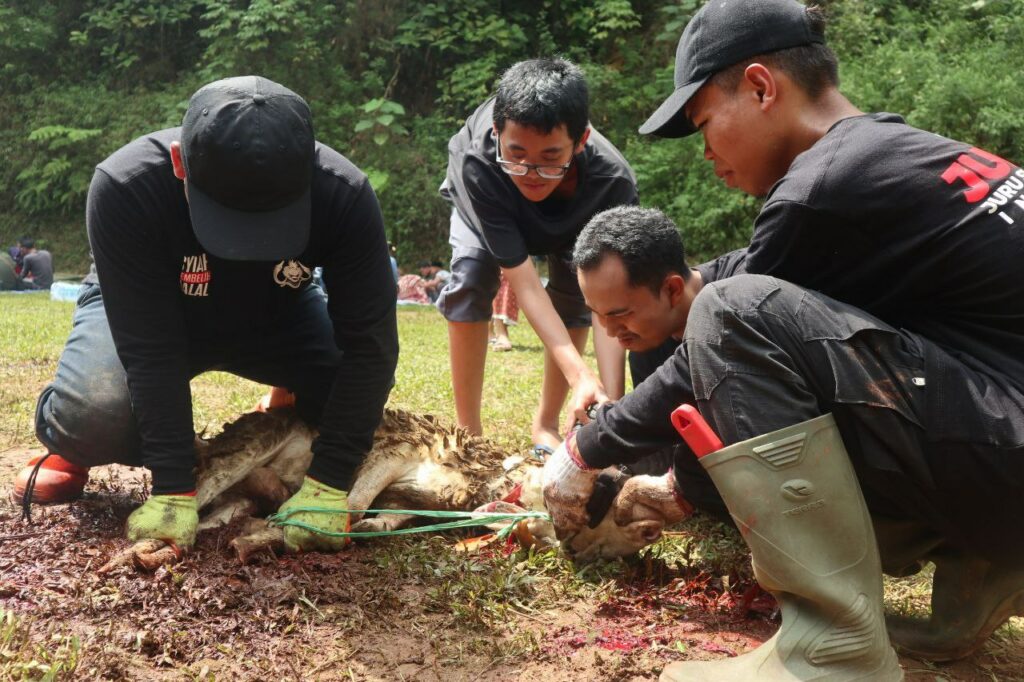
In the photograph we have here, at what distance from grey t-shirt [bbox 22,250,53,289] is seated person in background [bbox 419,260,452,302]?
676 centimetres

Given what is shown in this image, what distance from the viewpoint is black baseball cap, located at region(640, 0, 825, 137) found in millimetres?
2375

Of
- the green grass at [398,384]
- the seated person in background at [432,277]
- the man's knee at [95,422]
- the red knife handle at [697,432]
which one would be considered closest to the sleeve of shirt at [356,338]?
the man's knee at [95,422]

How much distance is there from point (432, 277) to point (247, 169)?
13943 mm

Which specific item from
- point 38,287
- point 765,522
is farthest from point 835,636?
point 38,287

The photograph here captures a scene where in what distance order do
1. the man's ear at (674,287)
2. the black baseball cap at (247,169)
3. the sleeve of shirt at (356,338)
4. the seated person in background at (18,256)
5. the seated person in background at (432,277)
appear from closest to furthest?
the black baseball cap at (247,169) → the man's ear at (674,287) → the sleeve of shirt at (356,338) → the seated person in background at (432,277) → the seated person in background at (18,256)

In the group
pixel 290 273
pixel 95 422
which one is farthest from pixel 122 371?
pixel 290 273

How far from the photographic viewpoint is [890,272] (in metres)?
2.18

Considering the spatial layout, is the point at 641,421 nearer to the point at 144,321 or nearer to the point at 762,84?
the point at 762,84

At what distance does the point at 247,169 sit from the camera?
2.62 metres

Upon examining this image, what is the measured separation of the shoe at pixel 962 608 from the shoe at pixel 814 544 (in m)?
0.34

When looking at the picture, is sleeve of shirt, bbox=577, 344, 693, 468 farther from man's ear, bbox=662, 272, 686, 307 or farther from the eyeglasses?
the eyeglasses

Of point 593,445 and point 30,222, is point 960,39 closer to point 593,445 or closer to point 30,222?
point 593,445

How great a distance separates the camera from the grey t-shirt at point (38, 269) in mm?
17438

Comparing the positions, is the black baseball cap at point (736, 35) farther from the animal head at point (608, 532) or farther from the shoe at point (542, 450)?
the shoe at point (542, 450)
